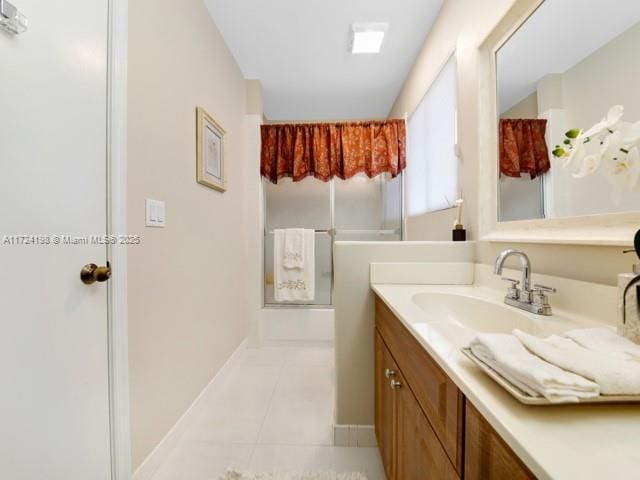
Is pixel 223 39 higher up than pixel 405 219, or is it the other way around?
pixel 223 39

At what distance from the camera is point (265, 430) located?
56.9 inches

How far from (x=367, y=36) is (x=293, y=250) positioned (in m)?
1.75

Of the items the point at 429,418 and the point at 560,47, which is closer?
the point at 429,418

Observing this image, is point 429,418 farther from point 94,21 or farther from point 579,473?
point 94,21

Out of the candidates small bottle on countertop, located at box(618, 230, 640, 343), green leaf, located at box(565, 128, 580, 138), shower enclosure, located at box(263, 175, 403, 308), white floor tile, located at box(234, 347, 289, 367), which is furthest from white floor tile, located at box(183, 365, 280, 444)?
green leaf, located at box(565, 128, 580, 138)

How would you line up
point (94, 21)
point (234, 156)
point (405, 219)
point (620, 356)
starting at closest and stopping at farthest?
1. point (620, 356)
2. point (94, 21)
3. point (234, 156)
4. point (405, 219)

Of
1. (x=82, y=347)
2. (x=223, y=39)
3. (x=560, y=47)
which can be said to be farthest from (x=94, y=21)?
(x=560, y=47)

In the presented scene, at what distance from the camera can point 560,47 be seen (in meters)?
0.87

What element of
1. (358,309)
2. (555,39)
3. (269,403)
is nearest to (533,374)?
(358,309)

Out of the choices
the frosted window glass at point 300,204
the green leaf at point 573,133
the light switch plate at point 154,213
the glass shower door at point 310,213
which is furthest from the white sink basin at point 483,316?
the frosted window glass at point 300,204

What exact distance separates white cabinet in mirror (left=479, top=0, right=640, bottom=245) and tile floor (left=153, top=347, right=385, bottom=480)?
3.95ft

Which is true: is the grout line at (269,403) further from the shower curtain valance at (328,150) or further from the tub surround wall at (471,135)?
the shower curtain valance at (328,150)

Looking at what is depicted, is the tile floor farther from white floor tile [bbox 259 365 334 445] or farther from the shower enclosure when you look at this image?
the shower enclosure

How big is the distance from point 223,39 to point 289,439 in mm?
2590
